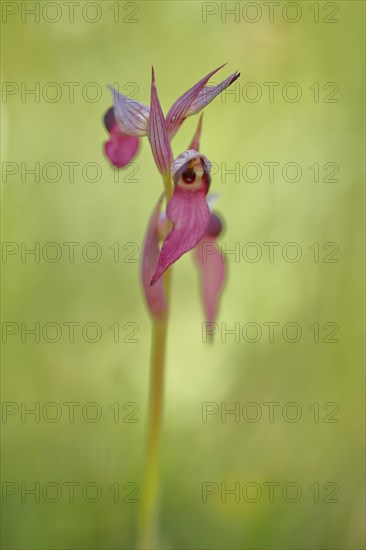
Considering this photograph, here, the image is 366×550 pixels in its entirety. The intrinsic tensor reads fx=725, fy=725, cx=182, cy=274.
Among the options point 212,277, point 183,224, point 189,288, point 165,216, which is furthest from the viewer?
point 189,288

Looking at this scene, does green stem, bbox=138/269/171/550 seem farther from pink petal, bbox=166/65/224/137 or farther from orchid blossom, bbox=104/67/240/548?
pink petal, bbox=166/65/224/137

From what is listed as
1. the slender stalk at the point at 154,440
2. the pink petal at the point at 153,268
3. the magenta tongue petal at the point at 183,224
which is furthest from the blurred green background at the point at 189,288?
the magenta tongue petal at the point at 183,224

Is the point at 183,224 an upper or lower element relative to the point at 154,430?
upper

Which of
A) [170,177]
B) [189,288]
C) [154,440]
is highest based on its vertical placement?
[170,177]

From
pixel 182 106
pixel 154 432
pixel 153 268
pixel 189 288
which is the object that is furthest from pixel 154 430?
pixel 189 288

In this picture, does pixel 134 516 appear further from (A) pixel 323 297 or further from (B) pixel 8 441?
(A) pixel 323 297

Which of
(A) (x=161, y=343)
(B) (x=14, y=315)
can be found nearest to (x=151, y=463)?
(A) (x=161, y=343)

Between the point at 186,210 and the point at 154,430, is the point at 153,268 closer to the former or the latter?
the point at 186,210
